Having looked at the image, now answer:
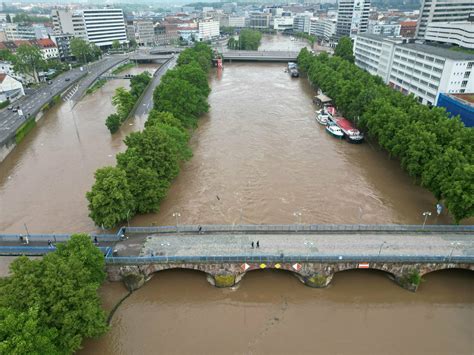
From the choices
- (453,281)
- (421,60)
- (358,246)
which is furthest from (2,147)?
(421,60)

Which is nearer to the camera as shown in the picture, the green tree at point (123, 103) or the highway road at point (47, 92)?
the highway road at point (47, 92)

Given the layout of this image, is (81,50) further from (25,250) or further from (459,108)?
(459,108)

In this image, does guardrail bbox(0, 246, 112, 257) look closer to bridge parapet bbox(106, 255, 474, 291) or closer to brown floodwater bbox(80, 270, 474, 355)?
bridge parapet bbox(106, 255, 474, 291)

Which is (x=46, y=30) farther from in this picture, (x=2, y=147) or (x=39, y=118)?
(x=2, y=147)

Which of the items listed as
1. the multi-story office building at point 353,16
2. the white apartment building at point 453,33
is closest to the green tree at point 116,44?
the multi-story office building at point 353,16

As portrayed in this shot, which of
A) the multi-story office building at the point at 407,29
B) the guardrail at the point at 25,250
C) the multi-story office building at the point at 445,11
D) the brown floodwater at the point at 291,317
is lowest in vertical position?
the brown floodwater at the point at 291,317

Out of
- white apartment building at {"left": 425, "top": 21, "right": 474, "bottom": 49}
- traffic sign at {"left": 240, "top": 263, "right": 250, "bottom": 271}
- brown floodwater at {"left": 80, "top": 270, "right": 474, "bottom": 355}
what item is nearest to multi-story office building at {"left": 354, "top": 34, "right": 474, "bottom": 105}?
white apartment building at {"left": 425, "top": 21, "right": 474, "bottom": 49}

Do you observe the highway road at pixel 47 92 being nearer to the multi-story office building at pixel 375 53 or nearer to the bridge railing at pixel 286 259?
the bridge railing at pixel 286 259
